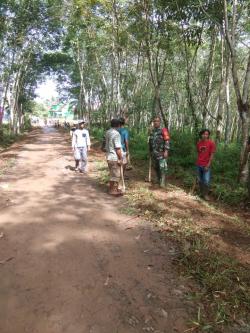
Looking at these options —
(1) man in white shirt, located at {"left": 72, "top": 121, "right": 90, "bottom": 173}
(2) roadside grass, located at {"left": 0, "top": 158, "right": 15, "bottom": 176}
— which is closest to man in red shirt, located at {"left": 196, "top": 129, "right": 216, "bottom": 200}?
(1) man in white shirt, located at {"left": 72, "top": 121, "right": 90, "bottom": 173}

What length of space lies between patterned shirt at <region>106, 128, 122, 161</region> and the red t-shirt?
2.11 meters

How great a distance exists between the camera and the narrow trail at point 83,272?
363 centimetres

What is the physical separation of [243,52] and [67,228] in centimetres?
2603

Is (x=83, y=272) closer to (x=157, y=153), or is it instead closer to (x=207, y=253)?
(x=207, y=253)

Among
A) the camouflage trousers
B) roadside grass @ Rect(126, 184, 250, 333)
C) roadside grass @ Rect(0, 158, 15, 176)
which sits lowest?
roadside grass @ Rect(126, 184, 250, 333)

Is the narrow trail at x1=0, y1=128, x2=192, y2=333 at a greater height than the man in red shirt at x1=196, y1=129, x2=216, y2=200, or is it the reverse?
the man in red shirt at x1=196, y1=129, x2=216, y2=200

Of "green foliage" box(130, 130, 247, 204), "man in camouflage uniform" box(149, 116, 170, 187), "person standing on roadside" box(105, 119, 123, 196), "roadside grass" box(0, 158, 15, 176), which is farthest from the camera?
"roadside grass" box(0, 158, 15, 176)

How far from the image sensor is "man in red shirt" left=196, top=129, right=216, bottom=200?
8688 millimetres

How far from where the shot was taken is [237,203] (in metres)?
8.66

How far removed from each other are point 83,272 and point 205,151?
519cm

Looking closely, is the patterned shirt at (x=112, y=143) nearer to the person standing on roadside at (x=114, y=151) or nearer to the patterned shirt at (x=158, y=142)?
the person standing on roadside at (x=114, y=151)

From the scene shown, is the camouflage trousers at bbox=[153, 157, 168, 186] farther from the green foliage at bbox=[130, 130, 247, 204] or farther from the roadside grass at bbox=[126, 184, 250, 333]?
the roadside grass at bbox=[126, 184, 250, 333]

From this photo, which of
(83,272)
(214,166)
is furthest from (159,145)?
(83,272)

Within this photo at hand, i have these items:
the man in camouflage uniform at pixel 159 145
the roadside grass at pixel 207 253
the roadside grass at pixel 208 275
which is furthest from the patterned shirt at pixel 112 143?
the roadside grass at pixel 208 275
